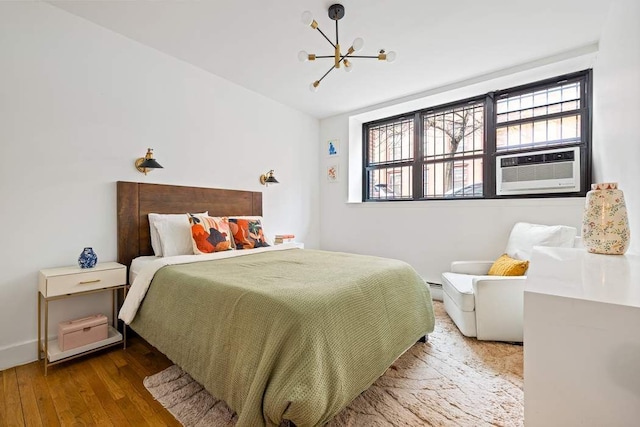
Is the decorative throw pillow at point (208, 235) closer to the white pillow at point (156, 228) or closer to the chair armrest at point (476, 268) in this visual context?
the white pillow at point (156, 228)

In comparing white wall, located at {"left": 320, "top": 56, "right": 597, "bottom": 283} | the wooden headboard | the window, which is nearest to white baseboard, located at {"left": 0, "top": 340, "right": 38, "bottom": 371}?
the wooden headboard

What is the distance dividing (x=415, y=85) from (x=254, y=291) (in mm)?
3037

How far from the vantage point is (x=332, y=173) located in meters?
4.41

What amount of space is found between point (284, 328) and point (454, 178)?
3.13 meters

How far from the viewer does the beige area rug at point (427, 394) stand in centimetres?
142

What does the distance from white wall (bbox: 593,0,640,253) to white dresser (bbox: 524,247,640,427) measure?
122 cm

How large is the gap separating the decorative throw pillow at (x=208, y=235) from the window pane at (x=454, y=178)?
2.61m

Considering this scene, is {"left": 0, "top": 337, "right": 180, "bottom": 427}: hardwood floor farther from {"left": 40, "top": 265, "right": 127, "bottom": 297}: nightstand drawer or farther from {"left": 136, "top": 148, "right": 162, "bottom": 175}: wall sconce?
{"left": 136, "top": 148, "right": 162, "bottom": 175}: wall sconce

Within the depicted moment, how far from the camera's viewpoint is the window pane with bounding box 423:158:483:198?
339cm

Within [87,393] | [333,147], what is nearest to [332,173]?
[333,147]

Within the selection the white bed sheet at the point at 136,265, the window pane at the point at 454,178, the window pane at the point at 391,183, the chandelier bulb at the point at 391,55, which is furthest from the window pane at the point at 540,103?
the white bed sheet at the point at 136,265

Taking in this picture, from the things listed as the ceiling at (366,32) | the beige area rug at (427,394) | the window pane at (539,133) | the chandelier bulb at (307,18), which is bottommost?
the beige area rug at (427,394)

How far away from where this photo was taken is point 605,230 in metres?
1.36

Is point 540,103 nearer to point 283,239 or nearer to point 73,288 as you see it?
point 283,239
